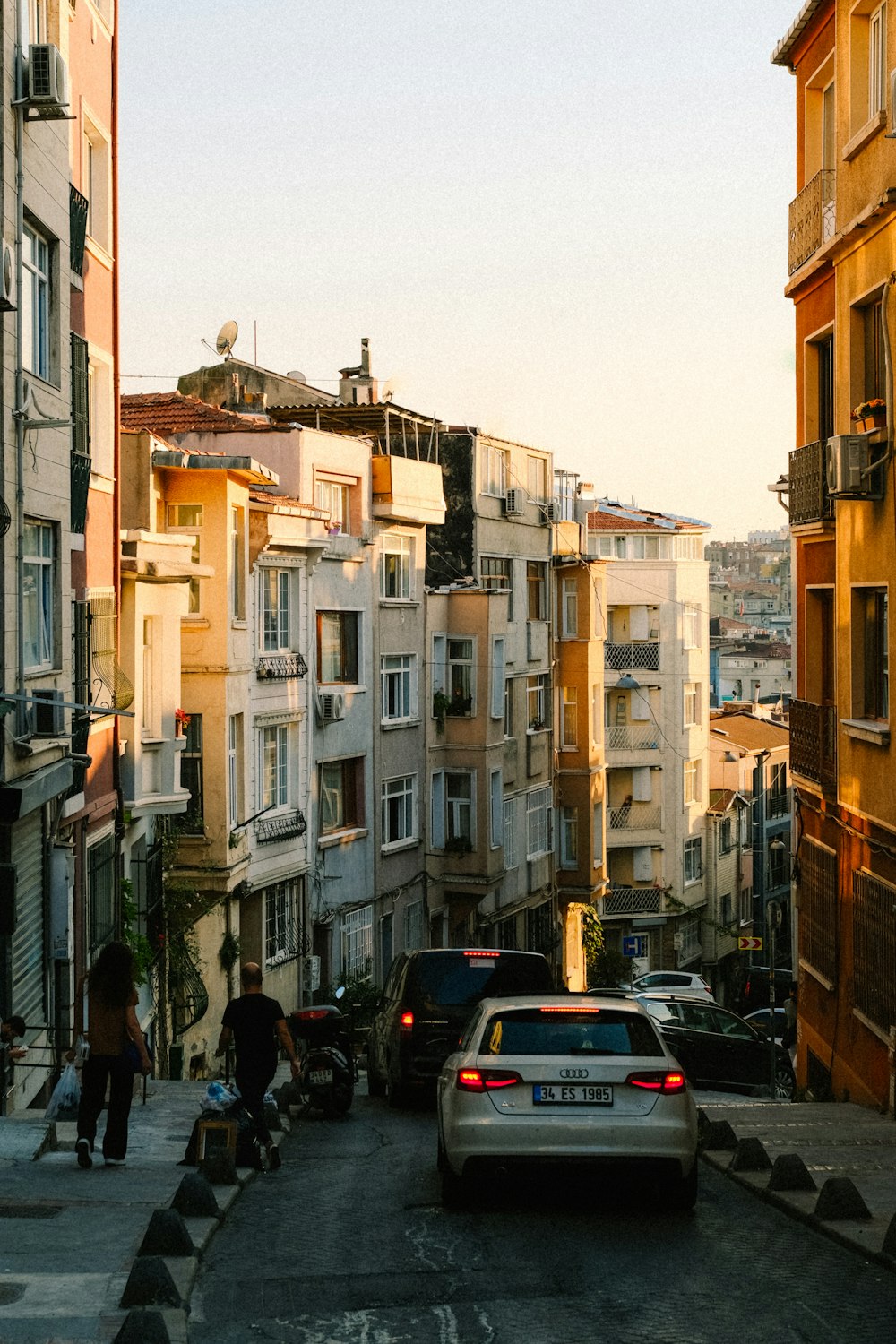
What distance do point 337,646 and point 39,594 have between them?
62.0 ft

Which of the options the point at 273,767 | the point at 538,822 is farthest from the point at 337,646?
the point at 538,822

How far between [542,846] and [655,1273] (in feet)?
129

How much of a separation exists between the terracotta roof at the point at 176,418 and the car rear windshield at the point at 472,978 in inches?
650

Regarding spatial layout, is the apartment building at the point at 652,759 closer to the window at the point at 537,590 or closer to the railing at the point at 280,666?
the window at the point at 537,590

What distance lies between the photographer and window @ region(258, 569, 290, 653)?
32.5m

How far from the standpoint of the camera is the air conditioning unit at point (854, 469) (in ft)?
62.1

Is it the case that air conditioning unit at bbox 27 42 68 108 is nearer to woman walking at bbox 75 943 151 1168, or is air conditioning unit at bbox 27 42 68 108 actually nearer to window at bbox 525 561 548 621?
woman walking at bbox 75 943 151 1168

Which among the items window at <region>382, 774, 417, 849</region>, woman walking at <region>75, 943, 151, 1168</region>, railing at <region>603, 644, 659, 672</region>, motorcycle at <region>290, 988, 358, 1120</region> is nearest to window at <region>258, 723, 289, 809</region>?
window at <region>382, 774, 417, 849</region>

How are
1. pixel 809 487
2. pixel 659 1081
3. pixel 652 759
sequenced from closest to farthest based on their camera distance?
1. pixel 659 1081
2. pixel 809 487
3. pixel 652 759

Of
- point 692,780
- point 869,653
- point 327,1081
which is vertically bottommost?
Answer: point 692,780

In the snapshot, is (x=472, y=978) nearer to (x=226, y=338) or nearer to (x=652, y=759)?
(x=226, y=338)

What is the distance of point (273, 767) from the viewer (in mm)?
33281

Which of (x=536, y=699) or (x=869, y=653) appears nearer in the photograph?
(x=869, y=653)

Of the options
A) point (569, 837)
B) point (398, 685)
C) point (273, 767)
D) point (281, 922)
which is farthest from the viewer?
point (569, 837)
